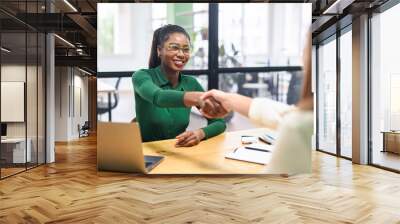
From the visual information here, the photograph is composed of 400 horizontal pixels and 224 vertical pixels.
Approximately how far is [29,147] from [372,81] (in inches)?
244

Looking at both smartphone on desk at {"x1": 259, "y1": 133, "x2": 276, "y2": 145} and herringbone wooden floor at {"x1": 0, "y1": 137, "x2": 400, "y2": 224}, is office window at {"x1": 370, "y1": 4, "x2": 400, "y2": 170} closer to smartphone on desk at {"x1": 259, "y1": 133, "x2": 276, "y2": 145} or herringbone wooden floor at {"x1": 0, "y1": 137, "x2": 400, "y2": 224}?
herringbone wooden floor at {"x1": 0, "y1": 137, "x2": 400, "y2": 224}

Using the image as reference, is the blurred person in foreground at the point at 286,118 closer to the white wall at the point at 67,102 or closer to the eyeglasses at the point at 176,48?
the eyeglasses at the point at 176,48

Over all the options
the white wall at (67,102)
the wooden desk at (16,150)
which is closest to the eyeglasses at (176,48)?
the wooden desk at (16,150)

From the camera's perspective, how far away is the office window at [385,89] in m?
6.53

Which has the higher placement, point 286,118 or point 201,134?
point 286,118

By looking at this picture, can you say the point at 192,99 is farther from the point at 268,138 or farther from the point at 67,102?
the point at 67,102

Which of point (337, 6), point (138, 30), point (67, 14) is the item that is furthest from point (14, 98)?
point (337, 6)

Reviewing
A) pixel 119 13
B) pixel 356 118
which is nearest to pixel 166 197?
pixel 119 13

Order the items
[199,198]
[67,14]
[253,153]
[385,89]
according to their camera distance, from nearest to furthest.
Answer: [253,153] < [199,198] < [385,89] < [67,14]

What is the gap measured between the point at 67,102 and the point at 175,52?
10.7 metres

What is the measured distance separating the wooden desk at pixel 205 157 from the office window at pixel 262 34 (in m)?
0.73

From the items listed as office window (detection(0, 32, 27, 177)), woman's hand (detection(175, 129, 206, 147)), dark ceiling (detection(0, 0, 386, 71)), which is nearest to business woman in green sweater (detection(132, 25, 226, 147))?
woman's hand (detection(175, 129, 206, 147))

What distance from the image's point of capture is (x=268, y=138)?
13.3ft

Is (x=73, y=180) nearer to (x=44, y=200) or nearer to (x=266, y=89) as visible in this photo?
(x=44, y=200)
